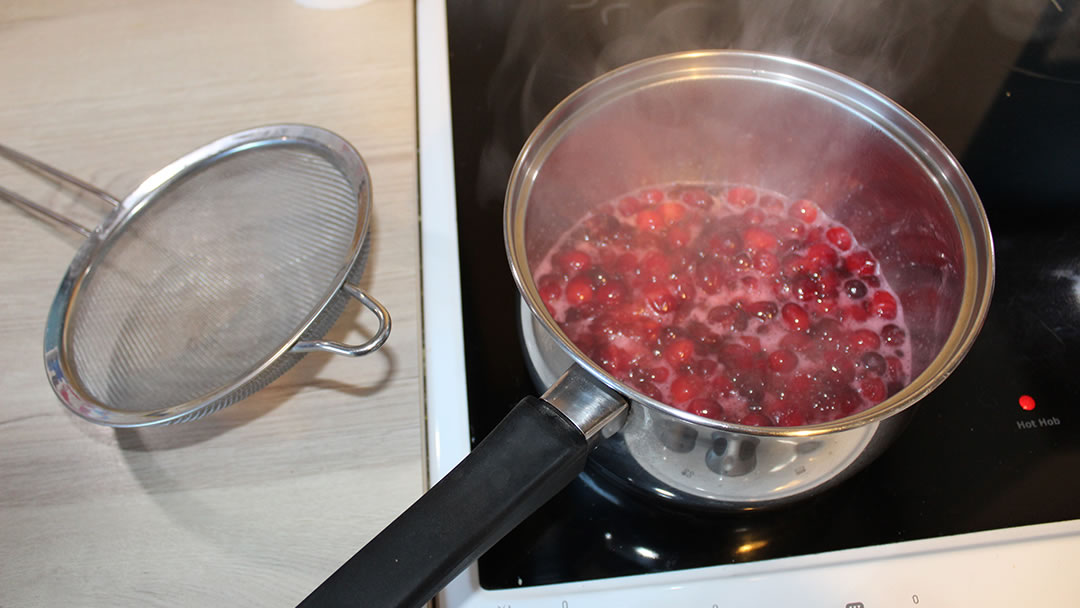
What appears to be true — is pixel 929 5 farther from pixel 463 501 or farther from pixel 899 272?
pixel 463 501

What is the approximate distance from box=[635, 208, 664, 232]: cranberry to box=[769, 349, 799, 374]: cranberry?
0.66 feet

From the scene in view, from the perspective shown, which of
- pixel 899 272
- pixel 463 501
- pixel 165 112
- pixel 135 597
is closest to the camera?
pixel 463 501

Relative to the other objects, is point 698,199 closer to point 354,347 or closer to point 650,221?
point 650,221

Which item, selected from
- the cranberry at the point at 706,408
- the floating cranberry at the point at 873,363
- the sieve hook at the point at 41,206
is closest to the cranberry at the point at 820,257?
the floating cranberry at the point at 873,363

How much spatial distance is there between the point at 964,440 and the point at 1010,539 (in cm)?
9

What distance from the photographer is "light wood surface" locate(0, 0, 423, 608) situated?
1.94 feet

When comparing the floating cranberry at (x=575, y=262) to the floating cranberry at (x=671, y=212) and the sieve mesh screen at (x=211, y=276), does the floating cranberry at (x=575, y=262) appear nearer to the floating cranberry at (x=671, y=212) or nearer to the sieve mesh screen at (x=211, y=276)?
the floating cranberry at (x=671, y=212)

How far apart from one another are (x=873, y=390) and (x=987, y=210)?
0.28 metres

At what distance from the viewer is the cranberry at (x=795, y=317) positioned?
2.31ft

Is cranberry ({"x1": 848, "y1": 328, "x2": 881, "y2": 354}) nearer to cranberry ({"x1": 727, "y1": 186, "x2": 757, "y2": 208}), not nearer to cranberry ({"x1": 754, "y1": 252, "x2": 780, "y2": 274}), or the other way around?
cranberry ({"x1": 754, "y1": 252, "x2": 780, "y2": 274})

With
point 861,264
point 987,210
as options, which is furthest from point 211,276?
point 987,210

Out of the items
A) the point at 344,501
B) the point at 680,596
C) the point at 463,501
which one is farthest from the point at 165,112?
the point at 680,596

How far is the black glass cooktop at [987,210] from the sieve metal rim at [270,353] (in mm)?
111

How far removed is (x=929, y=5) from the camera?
938mm
